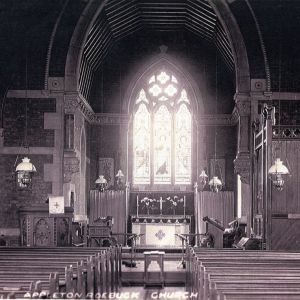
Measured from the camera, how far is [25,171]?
15.9 m

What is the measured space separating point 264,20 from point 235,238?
5539mm

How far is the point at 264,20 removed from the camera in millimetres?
17500

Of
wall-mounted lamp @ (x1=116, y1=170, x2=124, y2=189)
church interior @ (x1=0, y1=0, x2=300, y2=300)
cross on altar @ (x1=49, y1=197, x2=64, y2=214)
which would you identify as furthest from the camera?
wall-mounted lamp @ (x1=116, y1=170, x2=124, y2=189)

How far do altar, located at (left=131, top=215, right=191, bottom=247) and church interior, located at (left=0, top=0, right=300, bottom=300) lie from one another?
46mm

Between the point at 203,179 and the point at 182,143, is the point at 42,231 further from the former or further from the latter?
the point at 182,143

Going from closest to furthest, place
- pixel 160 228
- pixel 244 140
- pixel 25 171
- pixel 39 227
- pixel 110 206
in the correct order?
pixel 39 227, pixel 25 171, pixel 244 140, pixel 160 228, pixel 110 206

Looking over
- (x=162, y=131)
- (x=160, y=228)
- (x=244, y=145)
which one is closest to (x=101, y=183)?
(x=160, y=228)

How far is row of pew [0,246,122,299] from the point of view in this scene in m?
6.02

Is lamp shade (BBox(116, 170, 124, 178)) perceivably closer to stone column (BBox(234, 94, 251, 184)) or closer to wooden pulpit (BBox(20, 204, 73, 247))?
stone column (BBox(234, 94, 251, 184))

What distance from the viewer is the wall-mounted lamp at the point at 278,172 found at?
530 inches

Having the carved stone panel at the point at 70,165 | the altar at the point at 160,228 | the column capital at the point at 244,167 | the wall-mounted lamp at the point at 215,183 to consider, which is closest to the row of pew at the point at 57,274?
the carved stone panel at the point at 70,165

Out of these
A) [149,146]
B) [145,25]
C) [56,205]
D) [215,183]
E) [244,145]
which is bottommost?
[56,205]

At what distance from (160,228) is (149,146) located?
3194 mm

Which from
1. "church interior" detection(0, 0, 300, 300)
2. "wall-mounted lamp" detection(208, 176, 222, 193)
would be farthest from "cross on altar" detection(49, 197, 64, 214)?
"wall-mounted lamp" detection(208, 176, 222, 193)
